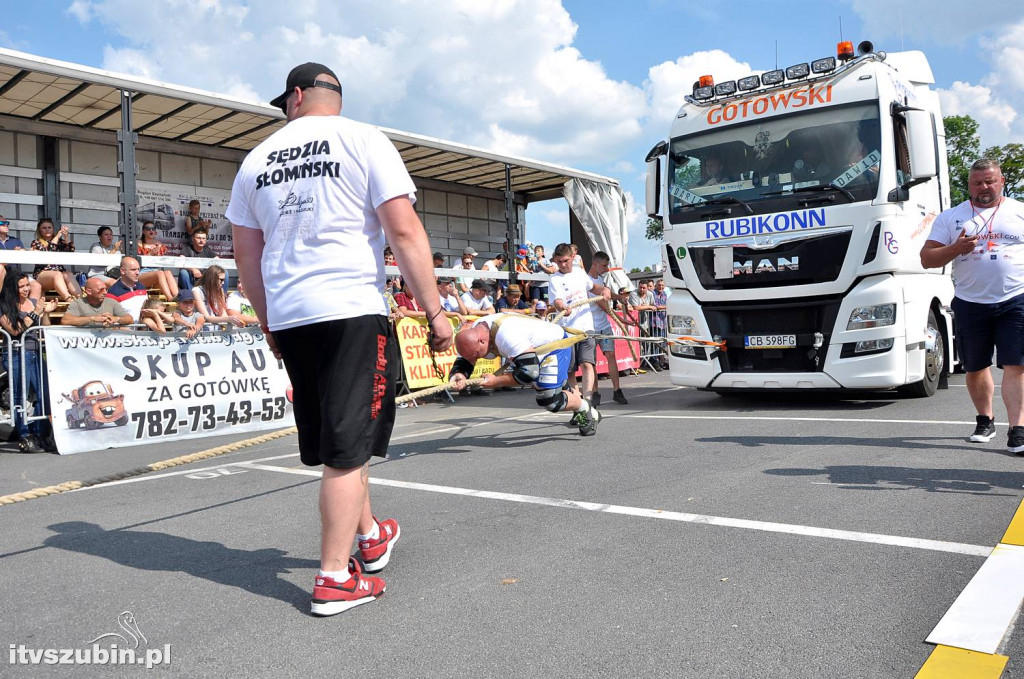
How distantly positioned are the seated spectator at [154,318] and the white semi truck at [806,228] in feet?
18.6

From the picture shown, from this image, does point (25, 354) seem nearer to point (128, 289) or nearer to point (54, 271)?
point (128, 289)

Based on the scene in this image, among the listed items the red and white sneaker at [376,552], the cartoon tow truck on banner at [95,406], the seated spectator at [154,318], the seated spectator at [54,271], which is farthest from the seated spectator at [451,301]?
the red and white sneaker at [376,552]

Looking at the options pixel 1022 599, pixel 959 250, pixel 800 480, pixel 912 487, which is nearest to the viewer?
pixel 1022 599

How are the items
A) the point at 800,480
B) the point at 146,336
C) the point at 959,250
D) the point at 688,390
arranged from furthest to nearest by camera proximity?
the point at 688,390 < the point at 146,336 < the point at 959,250 < the point at 800,480

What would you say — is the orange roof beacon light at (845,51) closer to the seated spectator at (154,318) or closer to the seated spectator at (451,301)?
the seated spectator at (451,301)

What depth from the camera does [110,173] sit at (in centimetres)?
1482

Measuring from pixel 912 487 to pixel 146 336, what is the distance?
24.8ft

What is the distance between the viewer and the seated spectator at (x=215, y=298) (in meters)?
9.66

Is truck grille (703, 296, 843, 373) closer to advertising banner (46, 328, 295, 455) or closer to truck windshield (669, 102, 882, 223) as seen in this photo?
truck windshield (669, 102, 882, 223)

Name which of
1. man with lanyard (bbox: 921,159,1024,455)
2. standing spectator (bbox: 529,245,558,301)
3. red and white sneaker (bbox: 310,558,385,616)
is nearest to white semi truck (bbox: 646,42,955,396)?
man with lanyard (bbox: 921,159,1024,455)

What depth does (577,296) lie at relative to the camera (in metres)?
9.65

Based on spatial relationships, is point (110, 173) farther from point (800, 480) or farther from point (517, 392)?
point (800, 480)

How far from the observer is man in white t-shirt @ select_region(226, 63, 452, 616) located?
3.01m

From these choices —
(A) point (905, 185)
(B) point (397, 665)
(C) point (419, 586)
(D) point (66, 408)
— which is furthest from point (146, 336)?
(A) point (905, 185)
